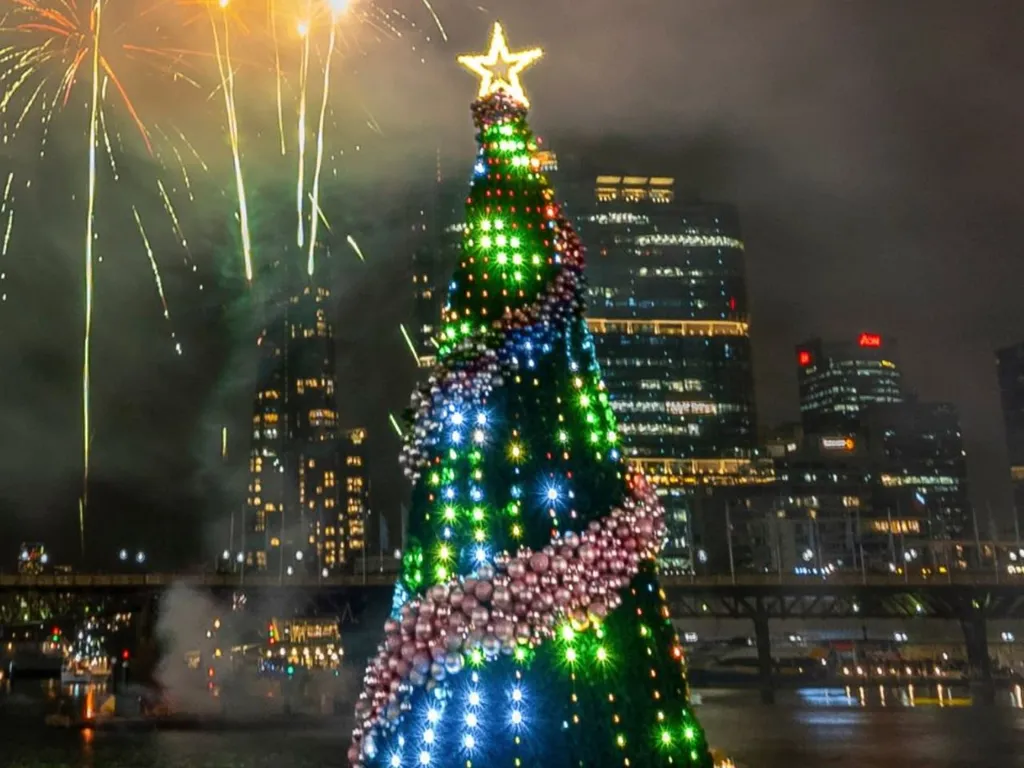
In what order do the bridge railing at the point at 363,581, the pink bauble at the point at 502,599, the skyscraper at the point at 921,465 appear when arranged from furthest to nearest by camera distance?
the skyscraper at the point at 921,465 → the bridge railing at the point at 363,581 → the pink bauble at the point at 502,599

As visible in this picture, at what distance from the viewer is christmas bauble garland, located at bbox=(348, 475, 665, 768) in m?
6.56

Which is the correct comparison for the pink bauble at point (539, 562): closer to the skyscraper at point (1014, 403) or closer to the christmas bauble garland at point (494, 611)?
the christmas bauble garland at point (494, 611)

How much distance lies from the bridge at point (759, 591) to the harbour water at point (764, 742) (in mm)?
16105

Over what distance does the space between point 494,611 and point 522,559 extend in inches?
15.5

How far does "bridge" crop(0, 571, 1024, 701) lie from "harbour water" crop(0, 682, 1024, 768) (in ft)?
52.8

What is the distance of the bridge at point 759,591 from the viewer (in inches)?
2009

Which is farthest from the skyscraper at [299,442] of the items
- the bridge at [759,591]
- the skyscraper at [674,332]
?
the bridge at [759,591]

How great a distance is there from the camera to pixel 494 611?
6.57 m

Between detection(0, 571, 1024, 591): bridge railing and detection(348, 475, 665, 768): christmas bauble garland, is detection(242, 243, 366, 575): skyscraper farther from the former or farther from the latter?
detection(348, 475, 665, 768): christmas bauble garland

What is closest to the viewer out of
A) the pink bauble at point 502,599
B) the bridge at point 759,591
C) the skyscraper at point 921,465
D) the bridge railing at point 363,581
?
the pink bauble at point 502,599

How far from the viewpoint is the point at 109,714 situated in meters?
31.7

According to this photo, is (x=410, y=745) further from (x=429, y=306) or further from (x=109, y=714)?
(x=429, y=306)

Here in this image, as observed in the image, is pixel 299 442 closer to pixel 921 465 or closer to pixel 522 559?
pixel 921 465

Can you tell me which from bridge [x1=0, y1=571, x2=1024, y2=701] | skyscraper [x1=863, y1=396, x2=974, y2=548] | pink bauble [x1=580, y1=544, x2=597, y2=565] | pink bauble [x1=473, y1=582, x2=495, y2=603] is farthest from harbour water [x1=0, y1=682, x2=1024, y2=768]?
skyscraper [x1=863, y1=396, x2=974, y2=548]
